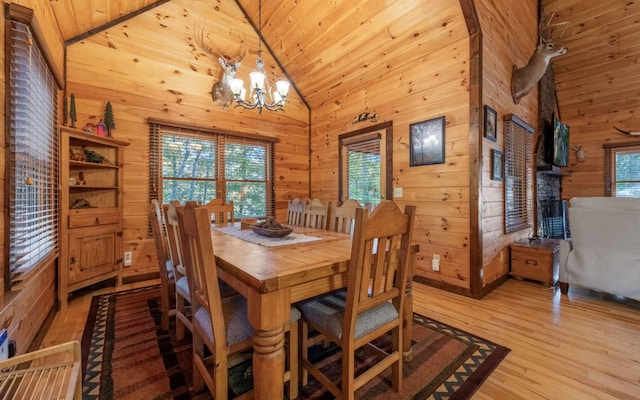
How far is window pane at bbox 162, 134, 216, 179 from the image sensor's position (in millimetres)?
3648

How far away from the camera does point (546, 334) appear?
2127mm

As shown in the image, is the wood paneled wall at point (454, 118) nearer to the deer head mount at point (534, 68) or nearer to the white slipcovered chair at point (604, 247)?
the deer head mount at point (534, 68)

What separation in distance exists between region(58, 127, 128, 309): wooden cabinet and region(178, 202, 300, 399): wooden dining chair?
6.83ft

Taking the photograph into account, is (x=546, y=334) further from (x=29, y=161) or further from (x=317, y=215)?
(x=29, y=161)

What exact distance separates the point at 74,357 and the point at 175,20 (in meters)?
4.06

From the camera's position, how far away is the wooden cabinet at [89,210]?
2.61 meters

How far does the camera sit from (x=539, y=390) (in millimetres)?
1528

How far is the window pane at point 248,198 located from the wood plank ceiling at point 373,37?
6.08 feet

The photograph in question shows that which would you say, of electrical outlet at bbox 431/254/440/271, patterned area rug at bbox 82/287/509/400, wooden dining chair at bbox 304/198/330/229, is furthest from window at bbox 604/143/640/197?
wooden dining chair at bbox 304/198/330/229

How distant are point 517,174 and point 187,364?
419 centimetres

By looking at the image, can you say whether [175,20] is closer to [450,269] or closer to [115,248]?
[115,248]

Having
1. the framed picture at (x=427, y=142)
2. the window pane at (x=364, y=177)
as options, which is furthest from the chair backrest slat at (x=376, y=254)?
the window pane at (x=364, y=177)

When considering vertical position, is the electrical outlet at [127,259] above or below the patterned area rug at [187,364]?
above

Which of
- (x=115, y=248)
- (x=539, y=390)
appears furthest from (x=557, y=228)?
(x=115, y=248)
